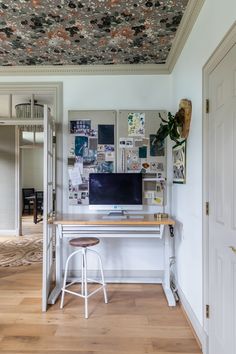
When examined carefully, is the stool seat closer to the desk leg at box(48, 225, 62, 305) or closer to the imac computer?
the desk leg at box(48, 225, 62, 305)

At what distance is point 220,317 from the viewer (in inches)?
70.9

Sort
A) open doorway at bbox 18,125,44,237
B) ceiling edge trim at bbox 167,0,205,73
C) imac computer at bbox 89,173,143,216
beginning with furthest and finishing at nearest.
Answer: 1. open doorway at bbox 18,125,44,237
2. imac computer at bbox 89,173,143,216
3. ceiling edge trim at bbox 167,0,205,73

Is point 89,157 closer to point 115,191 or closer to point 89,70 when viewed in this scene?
point 115,191

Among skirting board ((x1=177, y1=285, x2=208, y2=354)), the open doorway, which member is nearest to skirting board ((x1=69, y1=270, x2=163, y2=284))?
skirting board ((x1=177, y1=285, x2=208, y2=354))

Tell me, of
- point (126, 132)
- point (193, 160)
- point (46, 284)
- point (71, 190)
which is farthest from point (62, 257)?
point (193, 160)

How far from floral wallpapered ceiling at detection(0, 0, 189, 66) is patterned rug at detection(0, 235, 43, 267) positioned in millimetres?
2863

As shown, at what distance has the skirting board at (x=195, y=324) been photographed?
6.74 ft

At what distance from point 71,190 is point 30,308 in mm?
1396

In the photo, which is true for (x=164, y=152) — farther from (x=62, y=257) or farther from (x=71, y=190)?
(x=62, y=257)

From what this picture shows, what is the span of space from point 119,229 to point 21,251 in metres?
2.53

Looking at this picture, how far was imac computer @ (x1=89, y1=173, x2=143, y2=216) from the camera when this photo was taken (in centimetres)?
321

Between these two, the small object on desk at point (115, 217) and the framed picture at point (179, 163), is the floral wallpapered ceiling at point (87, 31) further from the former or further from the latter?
the small object on desk at point (115, 217)

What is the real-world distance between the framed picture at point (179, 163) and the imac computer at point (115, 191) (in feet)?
1.40

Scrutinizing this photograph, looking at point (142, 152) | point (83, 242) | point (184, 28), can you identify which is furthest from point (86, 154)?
point (184, 28)
